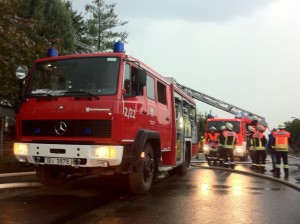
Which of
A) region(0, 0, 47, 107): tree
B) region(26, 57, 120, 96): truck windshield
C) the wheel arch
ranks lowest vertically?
the wheel arch

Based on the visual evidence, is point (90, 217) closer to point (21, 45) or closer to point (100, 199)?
point (100, 199)

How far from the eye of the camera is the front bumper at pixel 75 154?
629cm

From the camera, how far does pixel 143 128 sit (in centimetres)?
724

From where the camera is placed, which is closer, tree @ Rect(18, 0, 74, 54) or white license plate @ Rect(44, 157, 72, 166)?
white license plate @ Rect(44, 157, 72, 166)

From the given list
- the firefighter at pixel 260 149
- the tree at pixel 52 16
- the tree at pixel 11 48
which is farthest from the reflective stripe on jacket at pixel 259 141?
the tree at pixel 52 16

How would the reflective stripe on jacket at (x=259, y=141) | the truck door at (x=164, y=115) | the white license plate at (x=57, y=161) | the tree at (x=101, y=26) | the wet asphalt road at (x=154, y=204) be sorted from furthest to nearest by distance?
the tree at (x=101, y=26) < the reflective stripe on jacket at (x=259, y=141) < the truck door at (x=164, y=115) < the white license plate at (x=57, y=161) < the wet asphalt road at (x=154, y=204)

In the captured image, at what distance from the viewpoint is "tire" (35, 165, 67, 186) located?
769 centimetres

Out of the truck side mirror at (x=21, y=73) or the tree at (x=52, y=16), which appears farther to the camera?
the tree at (x=52, y=16)

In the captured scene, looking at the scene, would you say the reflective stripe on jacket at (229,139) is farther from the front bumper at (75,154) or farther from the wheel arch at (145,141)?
the front bumper at (75,154)

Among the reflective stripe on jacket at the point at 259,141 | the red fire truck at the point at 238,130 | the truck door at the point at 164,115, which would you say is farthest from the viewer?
the red fire truck at the point at 238,130

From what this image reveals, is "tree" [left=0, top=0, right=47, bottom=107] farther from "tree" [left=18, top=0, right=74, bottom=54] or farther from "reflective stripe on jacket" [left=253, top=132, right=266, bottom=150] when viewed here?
"tree" [left=18, top=0, right=74, bottom=54]

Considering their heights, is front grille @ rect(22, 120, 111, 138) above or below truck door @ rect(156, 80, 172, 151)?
below

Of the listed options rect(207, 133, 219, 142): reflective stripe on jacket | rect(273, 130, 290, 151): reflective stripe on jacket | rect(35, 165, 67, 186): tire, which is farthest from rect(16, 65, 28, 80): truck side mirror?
rect(207, 133, 219, 142): reflective stripe on jacket

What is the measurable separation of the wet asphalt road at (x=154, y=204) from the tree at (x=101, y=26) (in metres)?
32.1
